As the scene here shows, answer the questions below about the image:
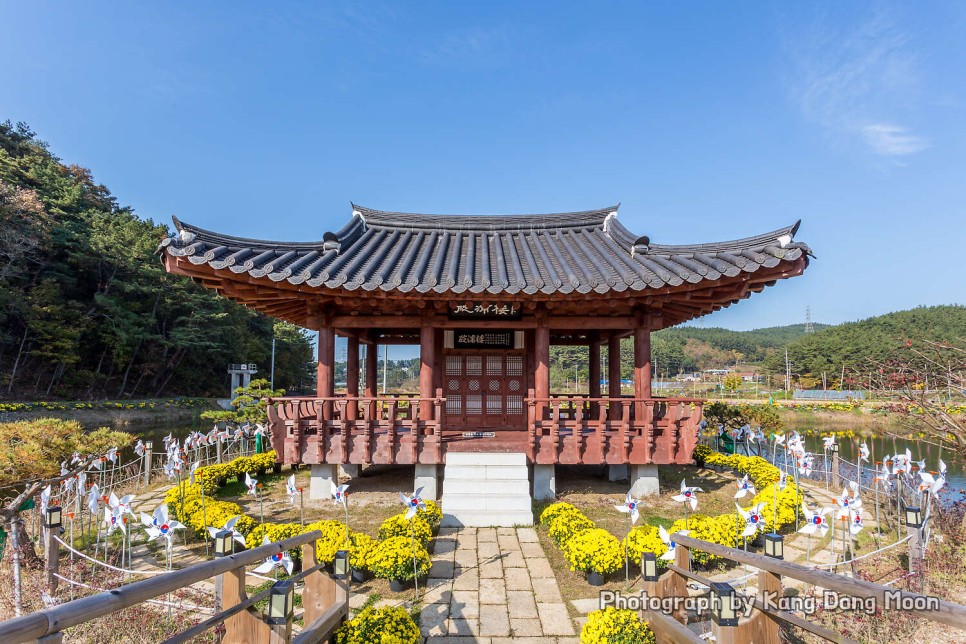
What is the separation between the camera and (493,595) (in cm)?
543

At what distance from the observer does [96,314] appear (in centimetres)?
3634

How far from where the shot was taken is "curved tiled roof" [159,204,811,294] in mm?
7591

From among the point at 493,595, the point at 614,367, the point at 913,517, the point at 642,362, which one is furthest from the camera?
the point at 614,367

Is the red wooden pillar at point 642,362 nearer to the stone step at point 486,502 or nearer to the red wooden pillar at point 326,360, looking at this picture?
the stone step at point 486,502

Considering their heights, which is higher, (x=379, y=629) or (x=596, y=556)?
(x=379, y=629)

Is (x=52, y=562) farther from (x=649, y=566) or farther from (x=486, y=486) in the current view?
(x=649, y=566)

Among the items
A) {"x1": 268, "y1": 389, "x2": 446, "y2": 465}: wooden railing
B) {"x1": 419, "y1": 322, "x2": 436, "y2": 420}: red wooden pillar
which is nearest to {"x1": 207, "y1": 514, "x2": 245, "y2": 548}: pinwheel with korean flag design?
{"x1": 268, "y1": 389, "x2": 446, "y2": 465}: wooden railing

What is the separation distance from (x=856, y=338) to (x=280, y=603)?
94958 mm

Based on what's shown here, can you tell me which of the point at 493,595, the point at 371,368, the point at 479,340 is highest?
the point at 479,340

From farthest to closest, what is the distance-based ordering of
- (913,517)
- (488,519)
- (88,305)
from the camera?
(88,305), (488,519), (913,517)

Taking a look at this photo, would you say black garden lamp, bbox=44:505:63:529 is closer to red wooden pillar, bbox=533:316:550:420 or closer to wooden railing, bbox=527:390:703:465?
wooden railing, bbox=527:390:703:465

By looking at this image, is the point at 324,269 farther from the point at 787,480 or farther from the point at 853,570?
the point at 787,480

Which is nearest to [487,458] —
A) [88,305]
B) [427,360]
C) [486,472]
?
[486,472]

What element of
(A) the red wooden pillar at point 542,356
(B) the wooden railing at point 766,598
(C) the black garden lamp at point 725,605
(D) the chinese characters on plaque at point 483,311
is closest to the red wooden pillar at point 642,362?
(A) the red wooden pillar at point 542,356
